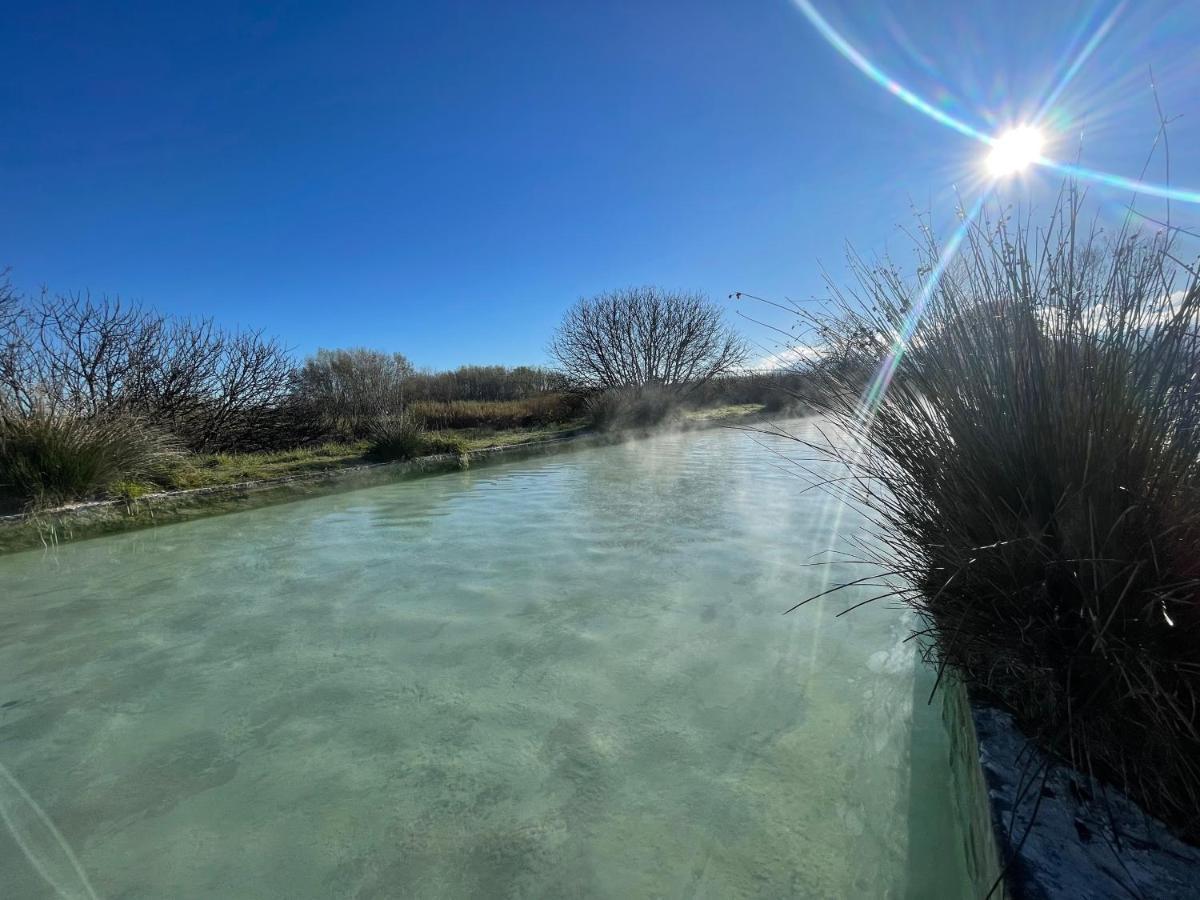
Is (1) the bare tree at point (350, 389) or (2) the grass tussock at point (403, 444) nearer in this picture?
(2) the grass tussock at point (403, 444)

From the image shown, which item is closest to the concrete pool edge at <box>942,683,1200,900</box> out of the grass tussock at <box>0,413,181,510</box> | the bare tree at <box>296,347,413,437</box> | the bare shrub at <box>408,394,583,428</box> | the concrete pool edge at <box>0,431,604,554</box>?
the concrete pool edge at <box>0,431,604,554</box>

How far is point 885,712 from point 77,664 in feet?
9.79

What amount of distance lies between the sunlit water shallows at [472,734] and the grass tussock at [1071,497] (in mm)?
448

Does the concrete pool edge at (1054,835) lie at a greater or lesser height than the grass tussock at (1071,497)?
lesser

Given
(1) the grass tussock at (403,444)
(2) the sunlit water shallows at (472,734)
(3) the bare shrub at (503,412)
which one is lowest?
(2) the sunlit water shallows at (472,734)

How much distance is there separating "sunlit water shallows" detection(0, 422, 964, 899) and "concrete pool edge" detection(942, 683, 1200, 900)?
298 mm

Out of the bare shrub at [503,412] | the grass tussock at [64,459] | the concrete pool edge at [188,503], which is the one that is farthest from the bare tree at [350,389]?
the grass tussock at [64,459]

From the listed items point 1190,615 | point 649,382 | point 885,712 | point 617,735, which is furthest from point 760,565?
point 649,382

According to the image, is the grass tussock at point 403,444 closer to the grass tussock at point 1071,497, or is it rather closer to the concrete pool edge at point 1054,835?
the grass tussock at point 1071,497

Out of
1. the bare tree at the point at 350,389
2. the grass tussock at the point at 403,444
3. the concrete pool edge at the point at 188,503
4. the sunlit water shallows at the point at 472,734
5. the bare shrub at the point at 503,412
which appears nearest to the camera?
the sunlit water shallows at the point at 472,734

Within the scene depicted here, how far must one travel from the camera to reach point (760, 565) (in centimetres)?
297

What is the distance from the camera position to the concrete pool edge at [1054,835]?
0.79 metres

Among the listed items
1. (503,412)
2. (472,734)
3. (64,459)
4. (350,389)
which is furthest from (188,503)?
(503,412)

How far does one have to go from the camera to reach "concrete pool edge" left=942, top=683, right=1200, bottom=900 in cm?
79
